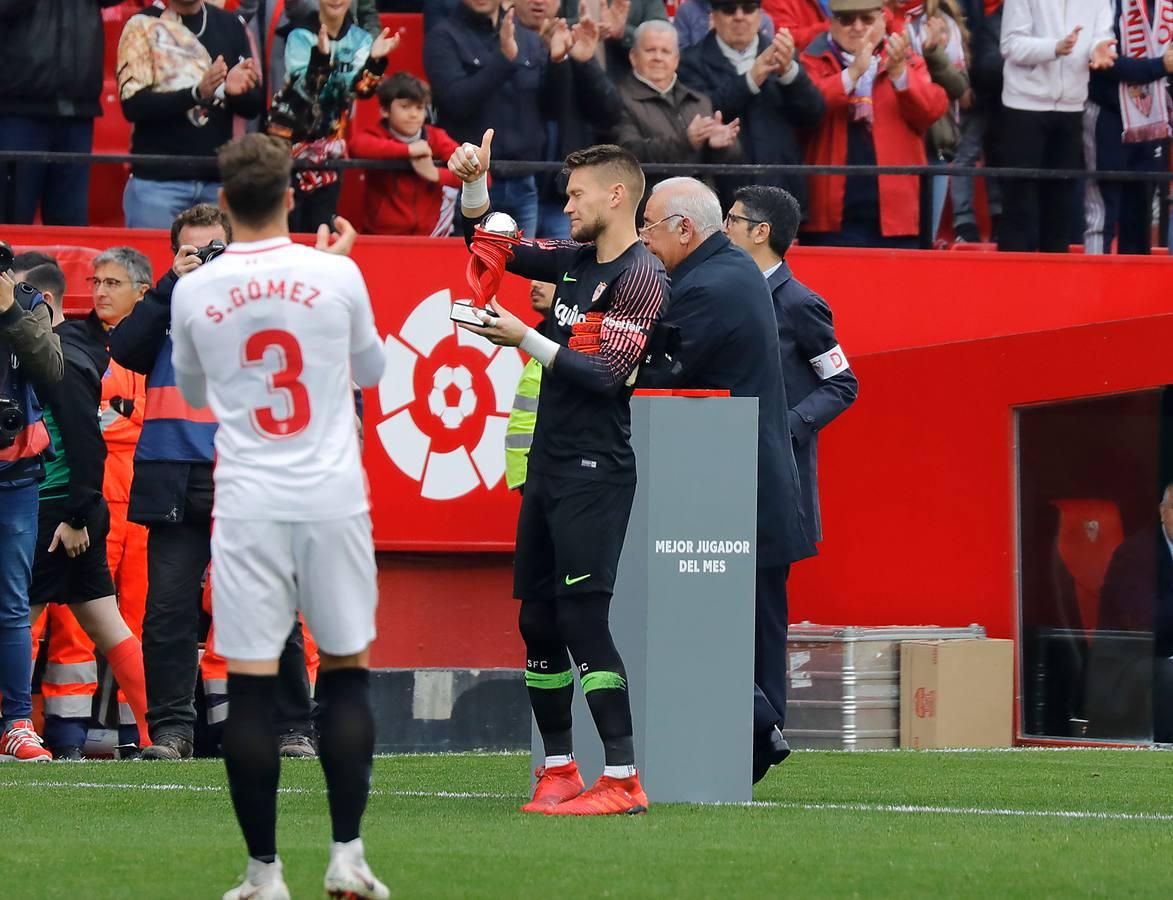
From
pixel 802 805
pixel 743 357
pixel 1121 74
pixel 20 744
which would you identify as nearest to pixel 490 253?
pixel 743 357

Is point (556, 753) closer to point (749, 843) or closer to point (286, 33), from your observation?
point (749, 843)

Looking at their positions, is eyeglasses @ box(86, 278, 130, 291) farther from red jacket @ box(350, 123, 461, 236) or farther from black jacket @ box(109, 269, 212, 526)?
red jacket @ box(350, 123, 461, 236)

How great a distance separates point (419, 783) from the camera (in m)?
8.40

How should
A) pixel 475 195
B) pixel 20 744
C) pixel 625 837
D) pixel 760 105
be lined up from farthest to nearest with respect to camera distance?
pixel 760 105
pixel 20 744
pixel 475 195
pixel 625 837

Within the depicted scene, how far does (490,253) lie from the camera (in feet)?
23.7

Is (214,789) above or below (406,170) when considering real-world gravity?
below

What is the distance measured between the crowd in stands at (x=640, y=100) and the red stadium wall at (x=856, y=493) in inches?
20.7

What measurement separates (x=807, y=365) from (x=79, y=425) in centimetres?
321

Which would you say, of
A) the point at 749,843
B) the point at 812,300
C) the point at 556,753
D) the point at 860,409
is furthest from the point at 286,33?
the point at 749,843

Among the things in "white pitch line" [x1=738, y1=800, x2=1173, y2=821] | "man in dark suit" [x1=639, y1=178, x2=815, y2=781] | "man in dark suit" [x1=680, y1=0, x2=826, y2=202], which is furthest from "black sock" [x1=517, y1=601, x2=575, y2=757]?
"man in dark suit" [x1=680, y1=0, x2=826, y2=202]

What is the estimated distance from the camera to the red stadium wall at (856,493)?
12383 mm

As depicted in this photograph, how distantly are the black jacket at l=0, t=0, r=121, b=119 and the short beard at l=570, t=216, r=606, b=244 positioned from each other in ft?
18.6

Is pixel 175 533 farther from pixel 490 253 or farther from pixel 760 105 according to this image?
pixel 760 105

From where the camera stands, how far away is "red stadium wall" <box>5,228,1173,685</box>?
1238cm
